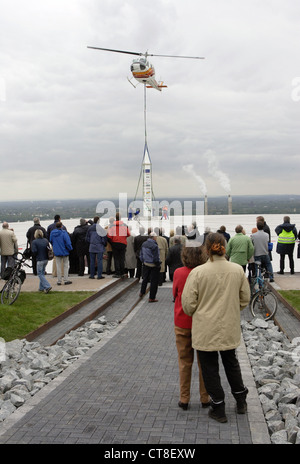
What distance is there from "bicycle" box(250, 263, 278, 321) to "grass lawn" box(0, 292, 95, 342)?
428 cm

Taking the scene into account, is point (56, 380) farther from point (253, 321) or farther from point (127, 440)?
point (253, 321)

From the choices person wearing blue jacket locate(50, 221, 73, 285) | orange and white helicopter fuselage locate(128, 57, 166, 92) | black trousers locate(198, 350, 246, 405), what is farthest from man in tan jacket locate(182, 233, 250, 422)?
orange and white helicopter fuselage locate(128, 57, 166, 92)

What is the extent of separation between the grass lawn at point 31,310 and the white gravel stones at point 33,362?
72 centimetres

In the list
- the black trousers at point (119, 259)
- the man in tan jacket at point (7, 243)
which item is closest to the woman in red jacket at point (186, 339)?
the black trousers at point (119, 259)

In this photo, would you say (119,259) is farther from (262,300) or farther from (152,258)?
(262,300)

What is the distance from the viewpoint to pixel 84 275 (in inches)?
703

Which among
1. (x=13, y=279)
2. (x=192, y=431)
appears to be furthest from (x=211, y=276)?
(x=13, y=279)

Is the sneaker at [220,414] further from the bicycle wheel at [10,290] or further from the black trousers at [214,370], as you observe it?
the bicycle wheel at [10,290]

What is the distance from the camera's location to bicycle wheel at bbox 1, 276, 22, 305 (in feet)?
40.3

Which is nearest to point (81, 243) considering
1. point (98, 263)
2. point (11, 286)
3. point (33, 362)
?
point (98, 263)

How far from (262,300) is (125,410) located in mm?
6659

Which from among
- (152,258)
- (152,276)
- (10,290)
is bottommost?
(10,290)

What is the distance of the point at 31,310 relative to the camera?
11.8 m
